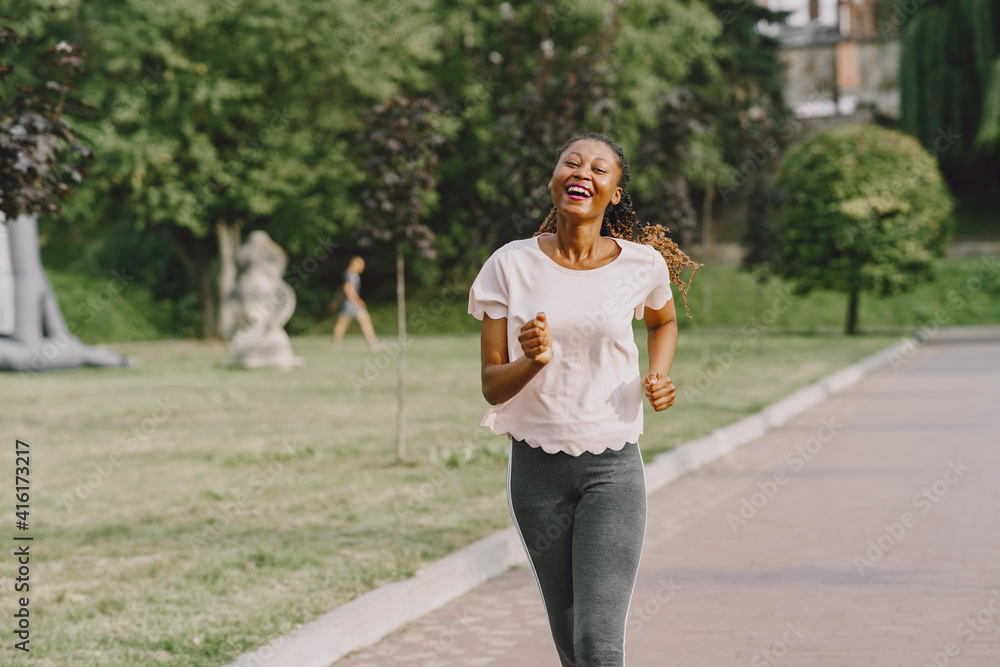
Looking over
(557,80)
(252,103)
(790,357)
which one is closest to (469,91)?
(252,103)

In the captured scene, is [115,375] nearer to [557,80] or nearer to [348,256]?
[557,80]

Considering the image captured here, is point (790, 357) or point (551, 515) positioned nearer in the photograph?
point (551, 515)

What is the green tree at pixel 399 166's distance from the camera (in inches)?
425

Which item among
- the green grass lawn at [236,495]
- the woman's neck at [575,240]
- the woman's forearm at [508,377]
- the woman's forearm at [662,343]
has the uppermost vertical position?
the woman's neck at [575,240]

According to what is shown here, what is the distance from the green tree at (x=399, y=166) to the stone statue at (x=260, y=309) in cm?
1268

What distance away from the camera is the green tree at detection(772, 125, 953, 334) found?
100 ft

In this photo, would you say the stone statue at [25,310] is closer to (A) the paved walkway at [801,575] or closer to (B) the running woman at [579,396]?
(A) the paved walkway at [801,575]

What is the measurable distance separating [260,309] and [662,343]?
2075 centimetres

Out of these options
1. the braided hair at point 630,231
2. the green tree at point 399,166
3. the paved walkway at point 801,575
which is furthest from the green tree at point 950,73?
the braided hair at point 630,231

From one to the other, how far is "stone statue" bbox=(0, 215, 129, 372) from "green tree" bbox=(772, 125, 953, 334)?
1712 cm

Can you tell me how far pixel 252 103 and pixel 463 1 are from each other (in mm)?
8678

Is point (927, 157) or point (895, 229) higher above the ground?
point (927, 157)

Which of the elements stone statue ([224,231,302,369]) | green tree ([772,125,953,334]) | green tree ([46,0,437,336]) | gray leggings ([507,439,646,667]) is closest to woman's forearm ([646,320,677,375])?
gray leggings ([507,439,646,667])

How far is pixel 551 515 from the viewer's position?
344cm
